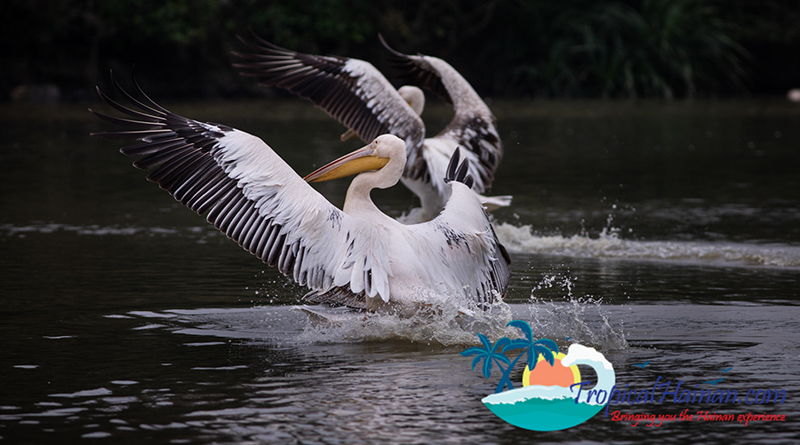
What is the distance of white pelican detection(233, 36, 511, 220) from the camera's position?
27.8 ft

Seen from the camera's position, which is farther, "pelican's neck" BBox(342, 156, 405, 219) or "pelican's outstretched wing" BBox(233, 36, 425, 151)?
"pelican's outstretched wing" BBox(233, 36, 425, 151)

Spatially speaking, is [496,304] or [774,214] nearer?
[496,304]

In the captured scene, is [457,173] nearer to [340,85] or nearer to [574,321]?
[574,321]

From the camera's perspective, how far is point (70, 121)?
21.1m

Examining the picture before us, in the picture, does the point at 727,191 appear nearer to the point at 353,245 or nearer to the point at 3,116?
the point at 353,245

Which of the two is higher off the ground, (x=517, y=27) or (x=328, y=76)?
(x=517, y=27)

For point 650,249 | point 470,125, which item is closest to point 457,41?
point 470,125

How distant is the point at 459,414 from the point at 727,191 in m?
8.15

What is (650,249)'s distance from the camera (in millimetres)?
7969

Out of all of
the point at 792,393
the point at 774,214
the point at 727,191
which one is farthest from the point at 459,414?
the point at 727,191

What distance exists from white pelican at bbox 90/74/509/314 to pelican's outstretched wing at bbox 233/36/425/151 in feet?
9.50

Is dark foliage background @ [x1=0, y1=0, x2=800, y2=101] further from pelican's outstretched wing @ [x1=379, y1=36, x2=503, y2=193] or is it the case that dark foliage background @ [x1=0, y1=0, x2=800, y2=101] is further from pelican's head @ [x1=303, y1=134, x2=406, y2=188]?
pelican's head @ [x1=303, y1=134, x2=406, y2=188]

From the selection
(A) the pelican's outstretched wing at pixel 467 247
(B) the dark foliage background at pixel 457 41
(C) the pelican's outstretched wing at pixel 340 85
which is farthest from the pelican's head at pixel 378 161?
(B) the dark foliage background at pixel 457 41

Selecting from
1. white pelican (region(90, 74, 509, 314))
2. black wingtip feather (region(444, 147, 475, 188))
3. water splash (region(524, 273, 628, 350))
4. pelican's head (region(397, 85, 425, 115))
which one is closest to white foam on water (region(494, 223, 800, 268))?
water splash (region(524, 273, 628, 350))
